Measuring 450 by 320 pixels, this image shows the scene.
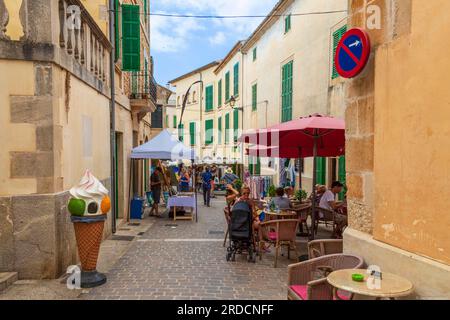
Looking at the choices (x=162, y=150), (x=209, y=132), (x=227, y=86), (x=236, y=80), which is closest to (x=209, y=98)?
(x=209, y=132)

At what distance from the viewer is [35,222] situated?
5.45 m

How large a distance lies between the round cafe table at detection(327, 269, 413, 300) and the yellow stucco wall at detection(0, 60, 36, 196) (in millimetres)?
4313

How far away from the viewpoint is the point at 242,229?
6.88 m

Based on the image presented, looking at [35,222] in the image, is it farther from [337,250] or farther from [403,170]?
[403,170]

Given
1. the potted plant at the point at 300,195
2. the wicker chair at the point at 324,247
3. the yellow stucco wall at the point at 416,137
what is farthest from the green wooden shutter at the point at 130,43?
the yellow stucco wall at the point at 416,137

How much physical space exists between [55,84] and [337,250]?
4.63 metres

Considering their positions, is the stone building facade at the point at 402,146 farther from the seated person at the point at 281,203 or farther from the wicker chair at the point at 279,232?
the seated person at the point at 281,203

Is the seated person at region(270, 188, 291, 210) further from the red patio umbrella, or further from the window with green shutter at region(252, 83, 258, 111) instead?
the window with green shutter at region(252, 83, 258, 111)

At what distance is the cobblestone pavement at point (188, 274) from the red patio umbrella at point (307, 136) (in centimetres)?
137

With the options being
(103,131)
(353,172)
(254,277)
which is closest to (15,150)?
(103,131)

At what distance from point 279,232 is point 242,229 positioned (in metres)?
0.66

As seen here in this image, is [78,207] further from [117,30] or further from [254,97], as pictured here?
[254,97]

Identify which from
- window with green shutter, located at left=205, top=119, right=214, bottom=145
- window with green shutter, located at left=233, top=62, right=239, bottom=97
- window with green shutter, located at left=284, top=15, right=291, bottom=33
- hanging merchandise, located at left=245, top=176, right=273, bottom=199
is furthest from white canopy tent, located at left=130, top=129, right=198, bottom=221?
window with green shutter, located at left=205, top=119, right=214, bottom=145

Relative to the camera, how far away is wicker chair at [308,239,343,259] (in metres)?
5.09
